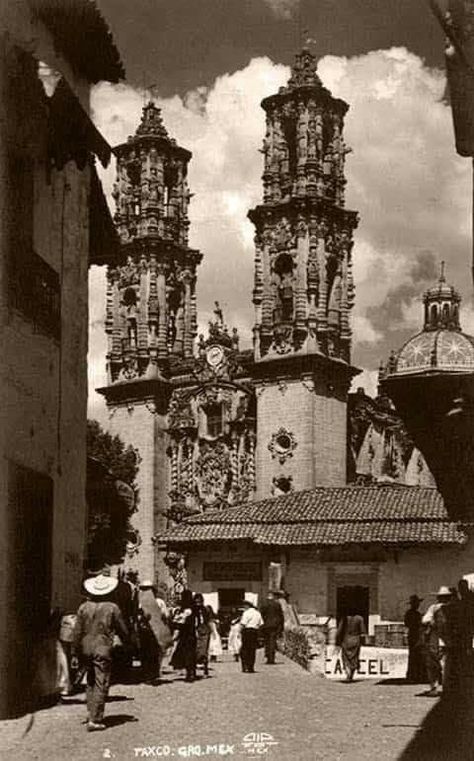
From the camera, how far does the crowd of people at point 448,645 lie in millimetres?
12586

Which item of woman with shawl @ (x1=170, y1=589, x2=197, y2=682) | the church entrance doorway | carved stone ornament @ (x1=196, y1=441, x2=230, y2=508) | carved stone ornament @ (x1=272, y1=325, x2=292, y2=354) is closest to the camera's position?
woman with shawl @ (x1=170, y1=589, x2=197, y2=682)

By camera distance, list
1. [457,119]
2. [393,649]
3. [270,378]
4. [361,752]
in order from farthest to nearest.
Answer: [270,378] → [393,649] → [361,752] → [457,119]

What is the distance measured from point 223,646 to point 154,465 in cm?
1696

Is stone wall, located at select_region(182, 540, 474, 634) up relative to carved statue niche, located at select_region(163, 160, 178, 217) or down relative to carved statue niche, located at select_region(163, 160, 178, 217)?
down

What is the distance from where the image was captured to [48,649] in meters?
12.0

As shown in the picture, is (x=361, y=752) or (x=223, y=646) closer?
(x=361, y=752)

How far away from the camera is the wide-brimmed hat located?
1068cm

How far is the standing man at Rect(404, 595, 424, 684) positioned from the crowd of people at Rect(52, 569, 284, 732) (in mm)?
1932

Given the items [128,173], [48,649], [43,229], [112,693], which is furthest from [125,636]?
[128,173]

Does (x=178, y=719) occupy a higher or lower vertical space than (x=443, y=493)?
lower

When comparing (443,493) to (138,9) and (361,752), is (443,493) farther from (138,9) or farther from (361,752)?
(138,9)

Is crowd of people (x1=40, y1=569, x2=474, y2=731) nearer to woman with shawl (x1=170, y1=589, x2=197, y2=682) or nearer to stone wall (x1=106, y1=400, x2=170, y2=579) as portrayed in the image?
woman with shawl (x1=170, y1=589, x2=197, y2=682)

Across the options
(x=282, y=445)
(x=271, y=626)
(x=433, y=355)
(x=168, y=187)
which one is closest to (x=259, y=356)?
(x=282, y=445)

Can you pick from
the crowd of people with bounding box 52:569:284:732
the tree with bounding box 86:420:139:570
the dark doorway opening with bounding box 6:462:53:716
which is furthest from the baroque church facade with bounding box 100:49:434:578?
the dark doorway opening with bounding box 6:462:53:716
